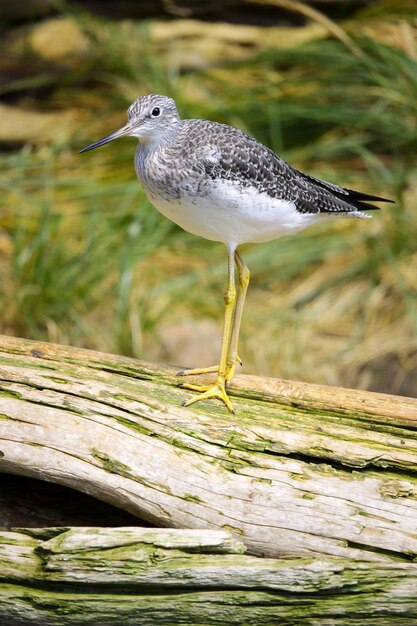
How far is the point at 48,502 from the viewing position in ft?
11.7

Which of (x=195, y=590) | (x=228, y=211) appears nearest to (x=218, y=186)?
(x=228, y=211)

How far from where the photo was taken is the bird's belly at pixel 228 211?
12.1ft

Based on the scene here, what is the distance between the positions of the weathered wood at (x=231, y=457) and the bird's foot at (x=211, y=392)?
0.14ft

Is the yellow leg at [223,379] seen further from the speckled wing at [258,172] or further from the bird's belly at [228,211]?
the speckled wing at [258,172]

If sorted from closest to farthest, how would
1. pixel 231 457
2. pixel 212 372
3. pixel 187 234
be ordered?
pixel 231 457 < pixel 212 372 < pixel 187 234

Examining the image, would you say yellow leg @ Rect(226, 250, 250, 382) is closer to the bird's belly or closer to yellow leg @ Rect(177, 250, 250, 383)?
yellow leg @ Rect(177, 250, 250, 383)

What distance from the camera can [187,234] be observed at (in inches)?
276

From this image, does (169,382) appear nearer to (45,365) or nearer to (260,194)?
(45,365)

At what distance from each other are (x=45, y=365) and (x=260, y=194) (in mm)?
1218

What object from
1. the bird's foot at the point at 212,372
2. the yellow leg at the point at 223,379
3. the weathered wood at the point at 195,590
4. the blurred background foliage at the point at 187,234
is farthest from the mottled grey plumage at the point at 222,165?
the blurred background foliage at the point at 187,234

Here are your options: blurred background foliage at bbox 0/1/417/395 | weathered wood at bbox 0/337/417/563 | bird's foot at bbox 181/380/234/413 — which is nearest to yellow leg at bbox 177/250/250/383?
bird's foot at bbox 181/380/234/413

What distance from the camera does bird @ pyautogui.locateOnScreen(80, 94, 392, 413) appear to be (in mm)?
3709

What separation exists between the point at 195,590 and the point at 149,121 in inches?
81.7

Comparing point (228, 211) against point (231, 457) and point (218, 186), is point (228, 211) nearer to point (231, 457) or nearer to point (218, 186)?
point (218, 186)
